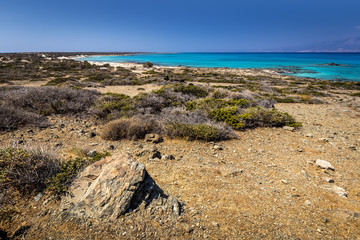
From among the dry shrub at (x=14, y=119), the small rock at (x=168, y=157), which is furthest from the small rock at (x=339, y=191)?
the dry shrub at (x=14, y=119)

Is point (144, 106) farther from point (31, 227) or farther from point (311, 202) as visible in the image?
point (311, 202)

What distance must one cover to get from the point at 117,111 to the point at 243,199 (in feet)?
19.7

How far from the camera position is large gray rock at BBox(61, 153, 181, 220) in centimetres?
253

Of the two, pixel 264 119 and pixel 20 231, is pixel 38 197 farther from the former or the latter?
pixel 264 119

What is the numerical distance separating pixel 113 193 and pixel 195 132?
3530mm

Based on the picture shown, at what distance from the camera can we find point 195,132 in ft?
18.6

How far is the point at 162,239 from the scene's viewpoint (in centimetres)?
236

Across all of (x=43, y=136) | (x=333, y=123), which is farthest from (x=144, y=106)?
(x=333, y=123)

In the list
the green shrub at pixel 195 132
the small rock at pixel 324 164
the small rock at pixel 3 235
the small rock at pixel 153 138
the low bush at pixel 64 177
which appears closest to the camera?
the small rock at pixel 3 235

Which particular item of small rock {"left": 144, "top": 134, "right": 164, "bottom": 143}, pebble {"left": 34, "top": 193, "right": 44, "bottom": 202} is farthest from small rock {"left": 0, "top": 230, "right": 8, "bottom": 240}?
small rock {"left": 144, "top": 134, "right": 164, "bottom": 143}

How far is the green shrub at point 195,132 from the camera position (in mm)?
5680

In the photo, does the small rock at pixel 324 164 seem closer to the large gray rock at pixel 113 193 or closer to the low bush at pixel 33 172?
the large gray rock at pixel 113 193

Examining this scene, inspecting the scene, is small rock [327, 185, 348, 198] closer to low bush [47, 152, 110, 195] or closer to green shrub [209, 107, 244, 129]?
green shrub [209, 107, 244, 129]

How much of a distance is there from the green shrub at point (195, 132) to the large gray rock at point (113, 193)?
9.62 ft
